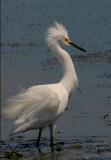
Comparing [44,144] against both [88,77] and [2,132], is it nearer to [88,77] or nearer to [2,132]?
[2,132]

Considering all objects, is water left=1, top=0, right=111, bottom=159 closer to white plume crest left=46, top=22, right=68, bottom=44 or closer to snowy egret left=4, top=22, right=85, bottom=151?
snowy egret left=4, top=22, right=85, bottom=151

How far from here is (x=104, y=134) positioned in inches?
499

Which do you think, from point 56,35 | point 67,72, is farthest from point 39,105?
point 56,35

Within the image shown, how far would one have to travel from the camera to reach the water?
12.4m

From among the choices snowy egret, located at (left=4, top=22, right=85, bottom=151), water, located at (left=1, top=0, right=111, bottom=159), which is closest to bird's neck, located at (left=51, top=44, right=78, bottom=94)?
snowy egret, located at (left=4, top=22, right=85, bottom=151)

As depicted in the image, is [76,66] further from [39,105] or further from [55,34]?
[39,105]

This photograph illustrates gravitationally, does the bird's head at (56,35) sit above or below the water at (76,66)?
above

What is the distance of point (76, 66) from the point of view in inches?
763

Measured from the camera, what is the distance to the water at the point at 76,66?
1242cm

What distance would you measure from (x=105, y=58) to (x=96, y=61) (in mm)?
437

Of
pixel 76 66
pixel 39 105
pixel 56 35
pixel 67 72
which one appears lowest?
pixel 76 66

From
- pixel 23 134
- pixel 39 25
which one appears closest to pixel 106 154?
pixel 23 134

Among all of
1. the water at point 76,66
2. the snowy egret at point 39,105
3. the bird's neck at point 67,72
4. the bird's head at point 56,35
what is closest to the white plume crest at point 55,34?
the bird's head at point 56,35

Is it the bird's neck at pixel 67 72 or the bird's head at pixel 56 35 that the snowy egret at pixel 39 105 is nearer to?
the bird's neck at pixel 67 72
